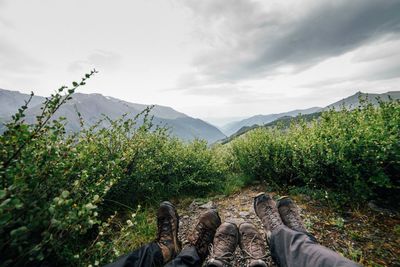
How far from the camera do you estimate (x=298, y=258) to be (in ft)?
8.02

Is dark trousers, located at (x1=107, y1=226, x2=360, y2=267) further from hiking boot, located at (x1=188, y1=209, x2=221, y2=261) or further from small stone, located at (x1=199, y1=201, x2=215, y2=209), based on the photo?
small stone, located at (x1=199, y1=201, x2=215, y2=209)

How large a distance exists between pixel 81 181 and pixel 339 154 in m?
3.92

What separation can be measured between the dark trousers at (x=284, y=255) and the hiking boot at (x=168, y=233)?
0.29 meters

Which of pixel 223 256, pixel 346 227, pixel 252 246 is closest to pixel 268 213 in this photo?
pixel 252 246

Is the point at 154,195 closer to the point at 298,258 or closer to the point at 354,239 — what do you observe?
the point at 298,258

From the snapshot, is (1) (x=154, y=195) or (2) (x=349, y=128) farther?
(1) (x=154, y=195)

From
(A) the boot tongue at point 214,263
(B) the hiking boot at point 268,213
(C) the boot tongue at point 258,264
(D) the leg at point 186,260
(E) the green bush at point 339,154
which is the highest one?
(E) the green bush at point 339,154

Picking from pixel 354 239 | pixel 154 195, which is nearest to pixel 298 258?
pixel 354 239

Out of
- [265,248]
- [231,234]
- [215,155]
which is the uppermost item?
[215,155]

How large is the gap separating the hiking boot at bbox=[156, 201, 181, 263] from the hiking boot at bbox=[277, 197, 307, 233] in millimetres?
1693

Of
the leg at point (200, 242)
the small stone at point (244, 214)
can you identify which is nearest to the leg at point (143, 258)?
the leg at point (200, 242)

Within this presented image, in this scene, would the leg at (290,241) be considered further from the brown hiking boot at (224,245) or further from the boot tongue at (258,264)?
the brown hiking boot at (224,245)

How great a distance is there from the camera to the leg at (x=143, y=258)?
219cm

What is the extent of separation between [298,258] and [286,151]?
9.37 feet
